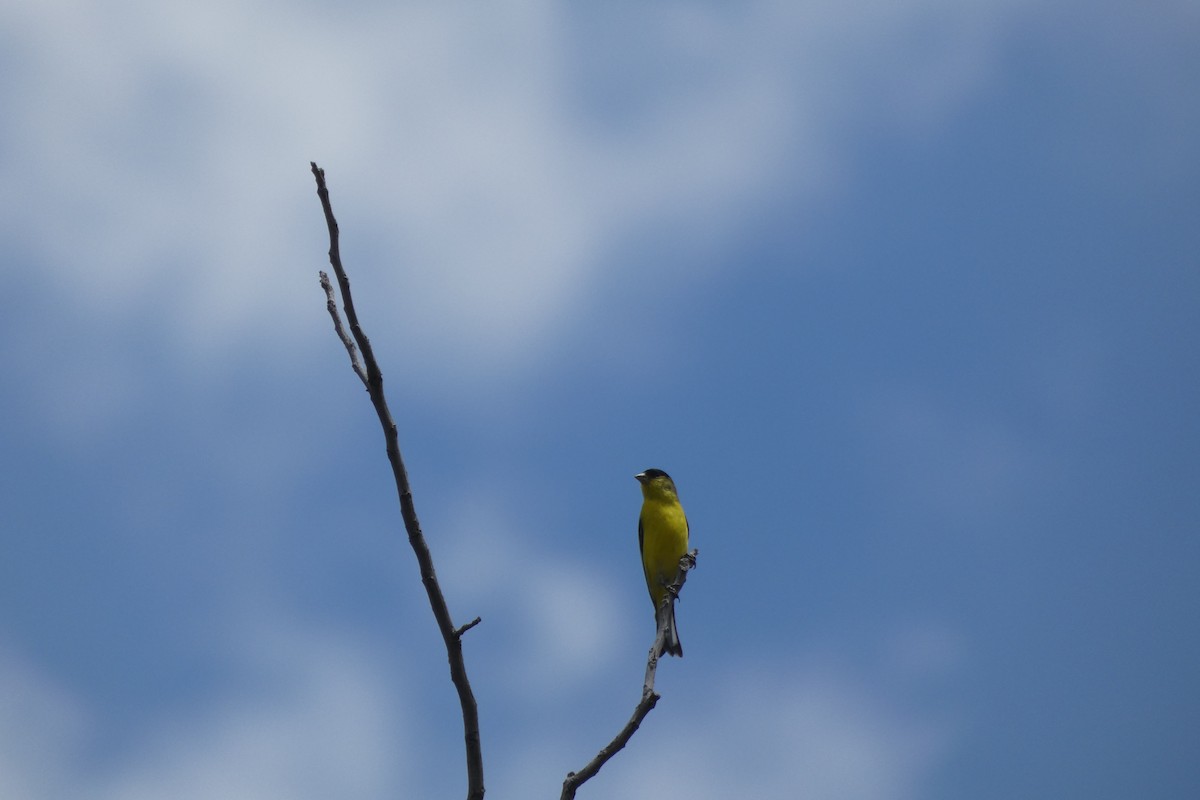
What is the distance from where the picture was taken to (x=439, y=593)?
12.0ft

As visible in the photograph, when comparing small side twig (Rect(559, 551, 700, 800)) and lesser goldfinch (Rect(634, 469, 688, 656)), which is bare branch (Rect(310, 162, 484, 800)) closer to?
small side twig (Rect(559, 551, 700, 800))

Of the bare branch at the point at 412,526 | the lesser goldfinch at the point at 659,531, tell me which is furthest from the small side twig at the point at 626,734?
the lesser goldfinch at the point at 659,531

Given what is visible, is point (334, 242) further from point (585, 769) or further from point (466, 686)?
point (585, 769)

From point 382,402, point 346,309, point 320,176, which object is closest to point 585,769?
point 382,402

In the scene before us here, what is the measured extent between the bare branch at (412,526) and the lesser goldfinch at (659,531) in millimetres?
9602

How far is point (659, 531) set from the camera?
13.6 meters

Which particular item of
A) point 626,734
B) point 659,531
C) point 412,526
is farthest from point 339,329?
point 659,531

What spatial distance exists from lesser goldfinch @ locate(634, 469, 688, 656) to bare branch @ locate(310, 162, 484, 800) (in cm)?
960

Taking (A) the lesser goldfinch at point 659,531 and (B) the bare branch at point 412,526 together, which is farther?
(A) the lesser goldfinch at point 659,531

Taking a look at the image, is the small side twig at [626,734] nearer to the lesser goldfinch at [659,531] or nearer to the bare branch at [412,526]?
the bare branch at [412,526]

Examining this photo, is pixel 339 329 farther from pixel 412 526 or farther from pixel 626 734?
pixel 626 734

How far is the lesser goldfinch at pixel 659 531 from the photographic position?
1353 centimetres

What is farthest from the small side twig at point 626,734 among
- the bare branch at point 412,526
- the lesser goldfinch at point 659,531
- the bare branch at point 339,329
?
the lesser goldfinch at point 659,531

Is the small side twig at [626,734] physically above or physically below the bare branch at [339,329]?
below
